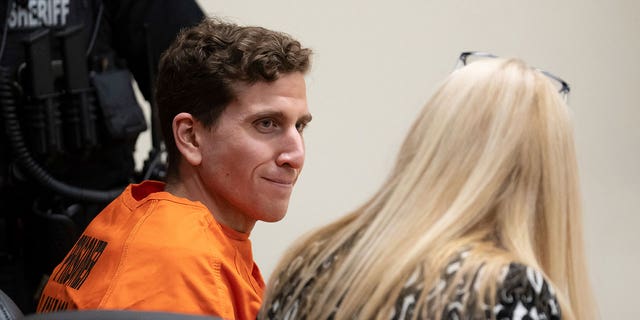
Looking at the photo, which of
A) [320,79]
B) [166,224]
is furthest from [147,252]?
[320,79]

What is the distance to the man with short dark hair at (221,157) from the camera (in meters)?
1.54

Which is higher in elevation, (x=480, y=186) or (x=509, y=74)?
(x=509, y=74)

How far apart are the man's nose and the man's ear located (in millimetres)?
125

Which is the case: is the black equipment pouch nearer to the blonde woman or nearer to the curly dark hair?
the curly dark hair

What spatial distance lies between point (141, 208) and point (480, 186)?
547mm

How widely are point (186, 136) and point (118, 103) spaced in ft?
3.02

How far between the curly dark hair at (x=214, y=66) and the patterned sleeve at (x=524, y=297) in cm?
59

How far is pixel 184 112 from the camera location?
65.3 inches

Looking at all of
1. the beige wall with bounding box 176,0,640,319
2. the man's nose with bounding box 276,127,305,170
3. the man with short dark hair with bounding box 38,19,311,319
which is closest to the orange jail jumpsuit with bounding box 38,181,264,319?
the man with short dark hair with bounding box 38,19,311,319

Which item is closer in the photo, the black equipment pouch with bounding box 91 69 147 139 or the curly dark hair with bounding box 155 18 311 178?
the curly dark hair with bounding box 155 18 311 178

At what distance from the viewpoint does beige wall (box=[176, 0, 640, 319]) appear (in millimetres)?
3252

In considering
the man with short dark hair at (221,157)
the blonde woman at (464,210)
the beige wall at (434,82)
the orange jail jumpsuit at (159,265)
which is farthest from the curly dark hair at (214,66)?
the beige wall at (434,82)

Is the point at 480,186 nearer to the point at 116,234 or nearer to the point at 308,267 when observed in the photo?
the point at 308,267

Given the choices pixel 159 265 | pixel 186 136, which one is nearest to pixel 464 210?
pixel 159 265
